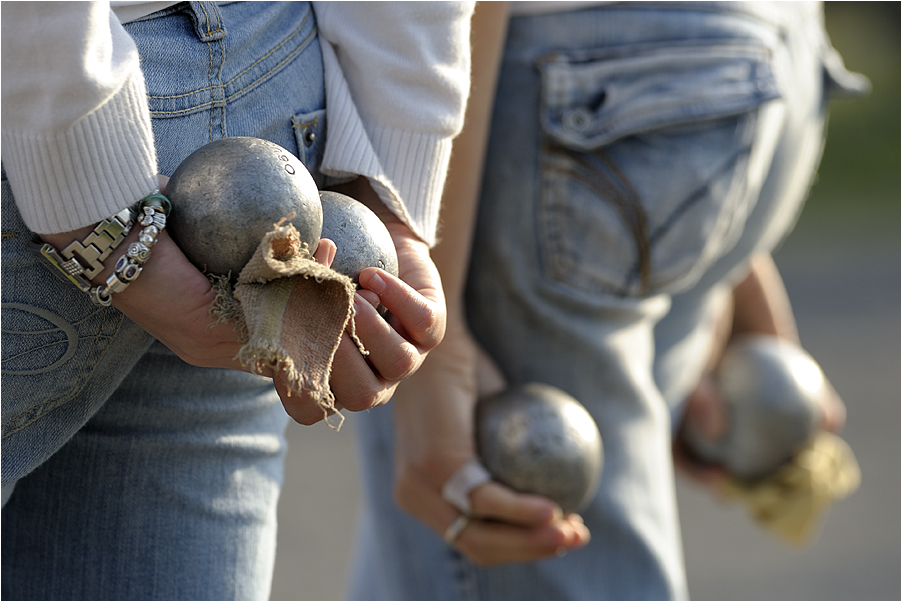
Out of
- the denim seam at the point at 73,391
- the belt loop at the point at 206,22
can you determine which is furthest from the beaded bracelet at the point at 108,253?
the belt loop at the point at 206,22

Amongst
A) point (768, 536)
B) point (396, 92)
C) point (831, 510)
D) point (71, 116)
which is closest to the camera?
point (71, 116)

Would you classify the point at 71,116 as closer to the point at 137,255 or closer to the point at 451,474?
the point at 137,255

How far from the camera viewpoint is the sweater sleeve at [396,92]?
1022 mm

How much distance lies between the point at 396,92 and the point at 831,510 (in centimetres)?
310

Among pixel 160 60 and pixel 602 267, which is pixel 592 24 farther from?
pixel 160 60

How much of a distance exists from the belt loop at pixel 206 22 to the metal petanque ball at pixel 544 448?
782mm

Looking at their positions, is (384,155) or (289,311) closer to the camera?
(289,311)

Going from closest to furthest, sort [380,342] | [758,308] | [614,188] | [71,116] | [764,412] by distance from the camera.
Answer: [71,116] → [380,342] → [614,188] → [764,412] → [758,308]

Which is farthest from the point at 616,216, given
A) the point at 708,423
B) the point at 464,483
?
the point at 708,423

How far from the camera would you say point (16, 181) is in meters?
0.82

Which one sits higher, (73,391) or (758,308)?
(73,391)

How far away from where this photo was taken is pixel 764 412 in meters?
1.98

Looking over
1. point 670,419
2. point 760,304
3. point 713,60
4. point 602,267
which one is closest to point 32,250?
point 602,267

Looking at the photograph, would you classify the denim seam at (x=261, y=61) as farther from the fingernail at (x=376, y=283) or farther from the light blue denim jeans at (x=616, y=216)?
the light blue denim jeans at (x=616, y=216)
